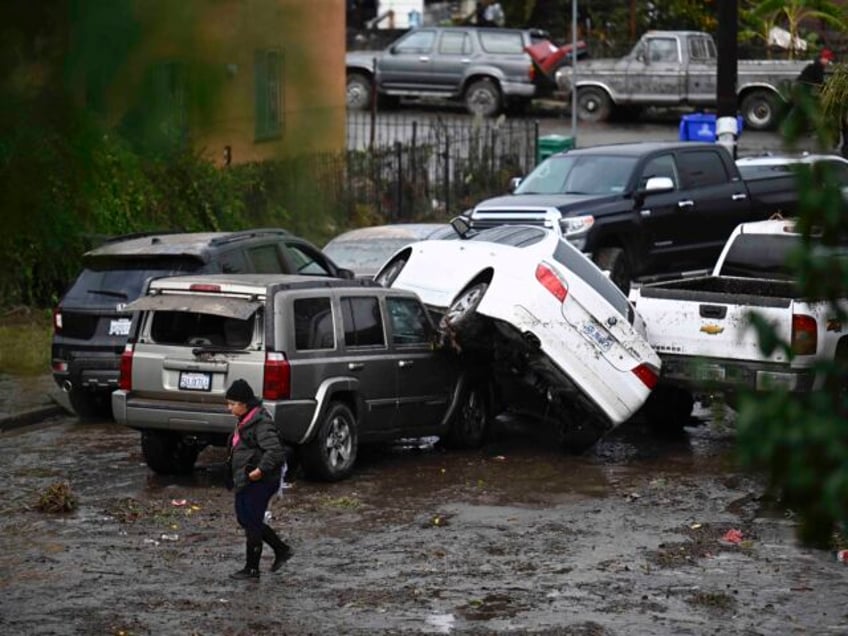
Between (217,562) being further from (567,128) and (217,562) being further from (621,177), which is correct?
(567,128)

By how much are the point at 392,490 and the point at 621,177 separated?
811cm

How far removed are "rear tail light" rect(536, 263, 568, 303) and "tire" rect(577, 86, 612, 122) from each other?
26230mm

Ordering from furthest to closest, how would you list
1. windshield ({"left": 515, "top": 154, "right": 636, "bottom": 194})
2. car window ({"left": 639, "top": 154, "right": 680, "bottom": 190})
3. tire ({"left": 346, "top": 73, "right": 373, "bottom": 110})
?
car window ({"left": 639, "top": 154, "right": 680, "bottom": 190}) < windshield ({"left": 515, "top": 154, "right": 636, "bottom": 194}) < tire ({"left": 346, "top": 73, "right": 373, "bottom": 110})

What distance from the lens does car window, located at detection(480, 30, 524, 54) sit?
39.4 meters

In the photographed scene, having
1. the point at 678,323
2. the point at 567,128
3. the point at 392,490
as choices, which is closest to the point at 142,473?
the point at 392,490

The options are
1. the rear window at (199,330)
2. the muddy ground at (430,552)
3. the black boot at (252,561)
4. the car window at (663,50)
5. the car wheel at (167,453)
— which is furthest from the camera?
the car window at (663,50)

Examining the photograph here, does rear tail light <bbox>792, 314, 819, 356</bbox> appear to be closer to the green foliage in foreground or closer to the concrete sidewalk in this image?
the concrete sidewalk

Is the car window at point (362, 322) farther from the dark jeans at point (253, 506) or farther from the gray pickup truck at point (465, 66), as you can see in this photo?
the gray pickup truck at point (465, 66)

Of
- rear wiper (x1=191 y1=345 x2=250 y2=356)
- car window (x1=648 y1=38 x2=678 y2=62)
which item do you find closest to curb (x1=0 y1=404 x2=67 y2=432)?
rear wiper (x1=191 y1=345 x2=250 y2=356)

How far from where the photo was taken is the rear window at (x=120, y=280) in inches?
605

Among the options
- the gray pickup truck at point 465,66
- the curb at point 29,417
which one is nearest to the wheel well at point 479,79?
the gray pickup truck at point 465,66

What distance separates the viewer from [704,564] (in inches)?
435

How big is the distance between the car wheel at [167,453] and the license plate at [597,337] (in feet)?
11.5

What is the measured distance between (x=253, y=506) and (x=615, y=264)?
1003cm
